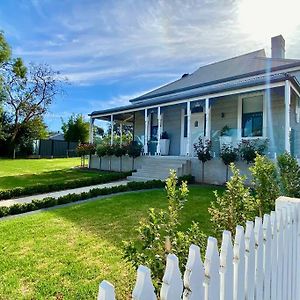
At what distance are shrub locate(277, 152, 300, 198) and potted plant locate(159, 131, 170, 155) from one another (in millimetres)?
12081

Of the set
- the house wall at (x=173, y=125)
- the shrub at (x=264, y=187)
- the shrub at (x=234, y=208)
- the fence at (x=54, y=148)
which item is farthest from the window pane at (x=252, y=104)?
the fence at (x=54, y=148)

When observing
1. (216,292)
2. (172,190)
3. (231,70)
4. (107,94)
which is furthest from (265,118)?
(107,94)

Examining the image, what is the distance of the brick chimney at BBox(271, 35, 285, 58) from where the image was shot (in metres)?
17.3

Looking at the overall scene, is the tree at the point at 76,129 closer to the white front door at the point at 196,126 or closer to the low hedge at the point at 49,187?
the white front door at the point at 196,126

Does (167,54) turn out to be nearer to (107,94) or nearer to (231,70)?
(231,70)

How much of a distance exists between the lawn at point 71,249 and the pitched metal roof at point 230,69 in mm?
10107

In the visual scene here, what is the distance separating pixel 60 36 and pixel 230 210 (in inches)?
700

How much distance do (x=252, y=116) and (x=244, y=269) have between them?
13002mm

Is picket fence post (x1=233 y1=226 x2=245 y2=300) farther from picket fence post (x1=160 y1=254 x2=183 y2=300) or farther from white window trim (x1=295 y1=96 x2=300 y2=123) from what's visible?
white window trim (x1=295 y1=96 x2=300 y2=123)

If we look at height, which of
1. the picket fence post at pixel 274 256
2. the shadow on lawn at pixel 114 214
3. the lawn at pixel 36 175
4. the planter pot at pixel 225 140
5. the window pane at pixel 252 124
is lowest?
the shadow on lawn at pixel 114 214

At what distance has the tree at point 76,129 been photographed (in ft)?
117

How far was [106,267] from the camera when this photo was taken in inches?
163

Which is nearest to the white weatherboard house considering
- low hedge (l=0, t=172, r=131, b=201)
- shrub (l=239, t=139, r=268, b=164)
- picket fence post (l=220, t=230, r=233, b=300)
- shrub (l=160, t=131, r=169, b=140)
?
shrub (l=160, t=131, r=169, b=140)

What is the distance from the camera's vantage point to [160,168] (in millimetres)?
14047
